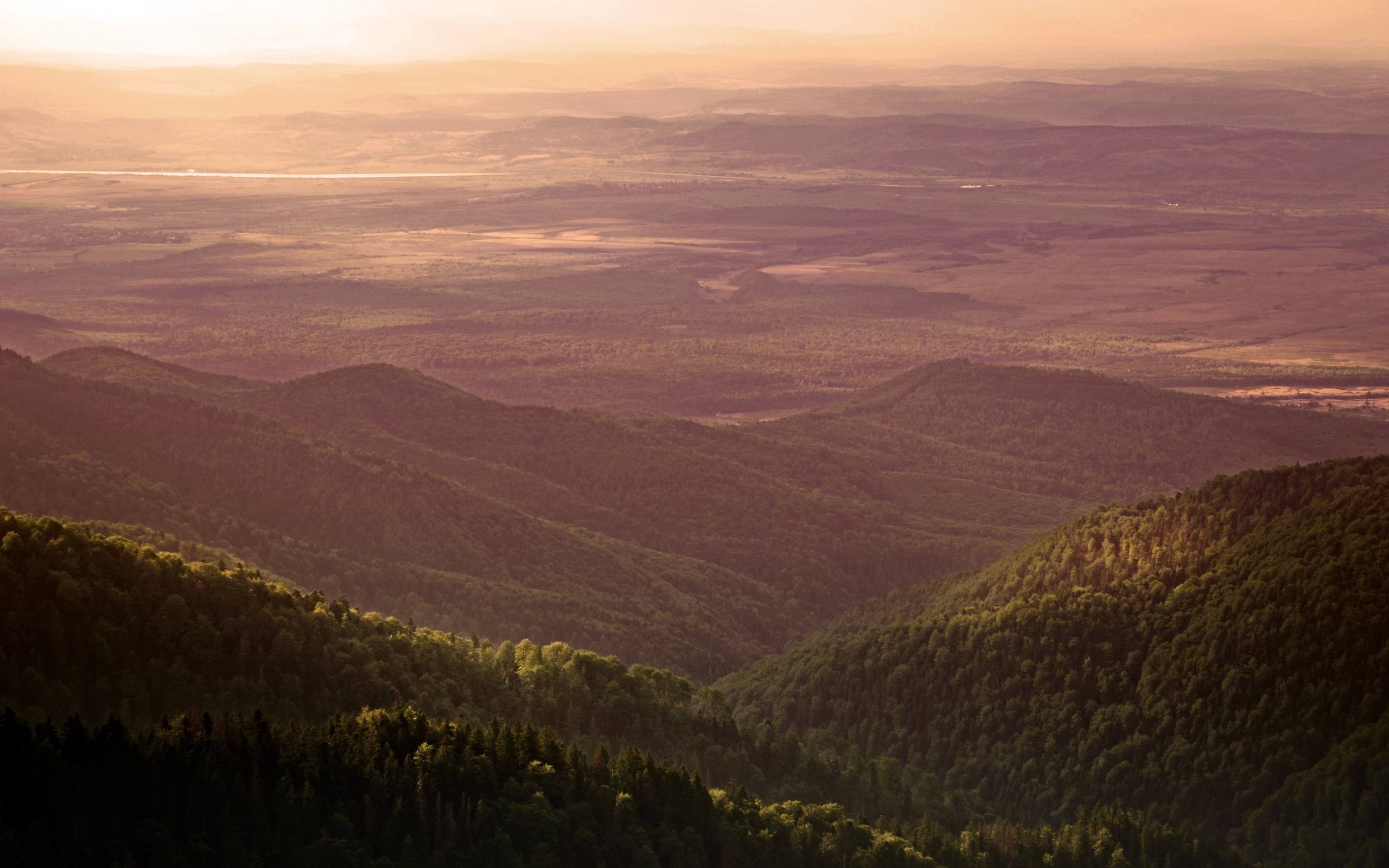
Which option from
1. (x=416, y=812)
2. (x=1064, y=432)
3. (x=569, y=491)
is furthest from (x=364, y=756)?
(x=1064, y=432)

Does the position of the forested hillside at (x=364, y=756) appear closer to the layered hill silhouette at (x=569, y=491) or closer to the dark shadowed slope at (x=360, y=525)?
the dark shadowed slope at (x=360, y=525)

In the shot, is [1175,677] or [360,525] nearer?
[1175,677]

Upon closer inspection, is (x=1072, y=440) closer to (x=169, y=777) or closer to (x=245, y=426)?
(x=245, y=426)

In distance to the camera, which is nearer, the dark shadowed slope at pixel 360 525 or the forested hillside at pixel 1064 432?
the dark shadowed slope at pixel 360 525

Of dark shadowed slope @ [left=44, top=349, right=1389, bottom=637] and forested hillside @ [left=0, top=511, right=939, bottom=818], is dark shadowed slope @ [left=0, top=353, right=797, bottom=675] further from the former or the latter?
forested hillside @ [left=0, top=511, right=939, bottom=818]

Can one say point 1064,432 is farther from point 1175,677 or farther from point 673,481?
point 1175,677

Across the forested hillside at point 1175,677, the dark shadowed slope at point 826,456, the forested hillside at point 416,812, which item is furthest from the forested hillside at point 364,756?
the dark shadowed slope at point 826,456

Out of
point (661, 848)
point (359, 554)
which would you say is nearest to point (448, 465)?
point (359, 554)
